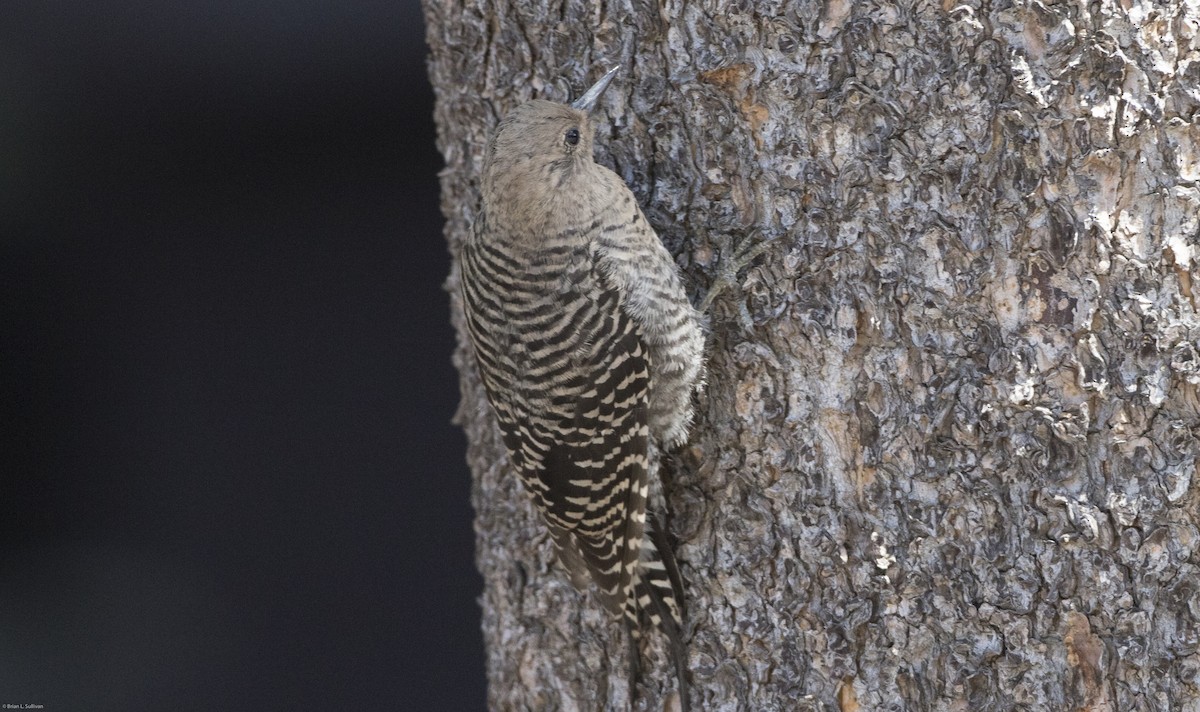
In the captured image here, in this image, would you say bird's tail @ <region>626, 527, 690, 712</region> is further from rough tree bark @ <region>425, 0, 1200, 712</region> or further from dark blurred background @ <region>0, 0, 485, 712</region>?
dark blurred background @ <region>0, 0, 485, 712</region>

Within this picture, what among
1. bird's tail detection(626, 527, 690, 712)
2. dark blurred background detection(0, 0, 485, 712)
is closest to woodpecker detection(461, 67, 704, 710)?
bird's tail detection(626, 527, 690, 712)

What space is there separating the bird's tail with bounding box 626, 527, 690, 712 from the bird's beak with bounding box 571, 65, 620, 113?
99 cm

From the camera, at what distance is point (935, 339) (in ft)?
6.89

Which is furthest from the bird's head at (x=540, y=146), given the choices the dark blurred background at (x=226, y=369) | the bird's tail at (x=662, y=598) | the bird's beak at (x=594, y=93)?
the dark blurred background at (x=226, y=369)

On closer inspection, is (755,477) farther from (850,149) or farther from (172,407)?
(172,407)

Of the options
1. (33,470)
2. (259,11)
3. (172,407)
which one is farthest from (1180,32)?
(33,470)

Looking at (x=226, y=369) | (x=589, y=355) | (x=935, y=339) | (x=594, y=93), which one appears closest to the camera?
(x=935, y=339)

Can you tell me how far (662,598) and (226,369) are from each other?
255 cm

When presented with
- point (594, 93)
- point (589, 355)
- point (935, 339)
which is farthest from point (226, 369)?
point (935, 339)

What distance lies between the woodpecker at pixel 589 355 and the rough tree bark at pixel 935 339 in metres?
0.10

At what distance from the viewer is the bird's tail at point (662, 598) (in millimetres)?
2426

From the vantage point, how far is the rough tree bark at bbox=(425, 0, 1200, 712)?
6.61 ft

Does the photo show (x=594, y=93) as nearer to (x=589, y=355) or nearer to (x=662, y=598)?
(x=589, y=355)

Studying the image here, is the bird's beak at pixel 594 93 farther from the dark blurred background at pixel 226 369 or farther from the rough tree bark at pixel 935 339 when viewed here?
the dark blurred background at pixel 226 369
